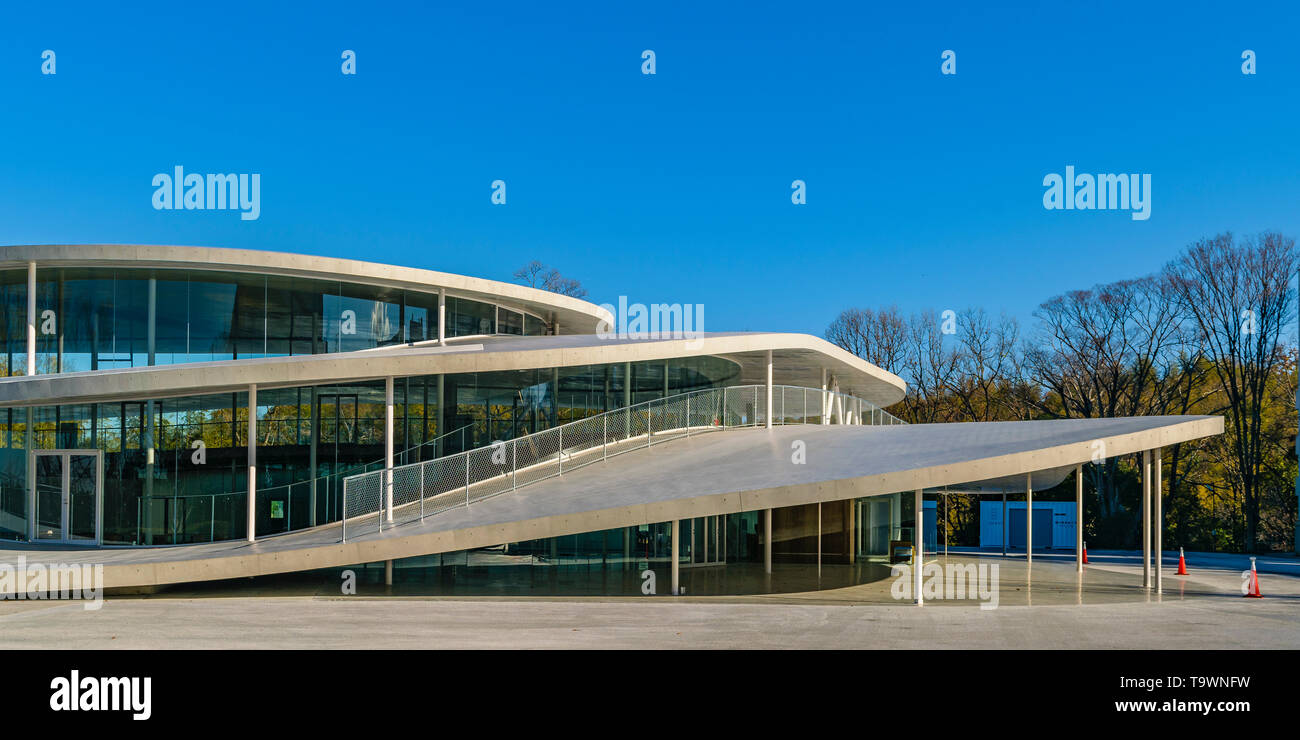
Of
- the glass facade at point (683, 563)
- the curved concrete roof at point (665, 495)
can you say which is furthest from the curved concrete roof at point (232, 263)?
the glass facade at point (683, 563)

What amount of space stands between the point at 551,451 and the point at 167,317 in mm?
9289

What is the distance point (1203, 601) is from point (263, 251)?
20.6 meters

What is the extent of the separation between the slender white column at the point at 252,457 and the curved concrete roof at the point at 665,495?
0.56 meters

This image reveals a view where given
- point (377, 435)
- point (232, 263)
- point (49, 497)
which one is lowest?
point (49, 497)

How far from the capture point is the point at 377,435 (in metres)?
21.6

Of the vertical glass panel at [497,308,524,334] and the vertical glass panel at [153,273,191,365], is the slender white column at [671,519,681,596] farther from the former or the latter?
the vertical glass panel at [153,273,191,365]

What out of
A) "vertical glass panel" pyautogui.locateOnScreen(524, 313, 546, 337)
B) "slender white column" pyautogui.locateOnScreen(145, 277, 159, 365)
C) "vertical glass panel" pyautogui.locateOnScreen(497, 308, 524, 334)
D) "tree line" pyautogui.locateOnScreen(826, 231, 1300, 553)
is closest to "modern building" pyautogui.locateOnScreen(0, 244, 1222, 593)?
"slender white column" pyautogui.locateOnScreen(145, 277, 159, 365)

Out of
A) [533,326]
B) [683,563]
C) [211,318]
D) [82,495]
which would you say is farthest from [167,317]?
[683,563]

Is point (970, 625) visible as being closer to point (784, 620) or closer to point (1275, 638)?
point (784, 620)

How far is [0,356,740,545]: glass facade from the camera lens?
20.5 m

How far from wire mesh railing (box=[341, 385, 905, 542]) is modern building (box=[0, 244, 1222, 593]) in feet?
0.23

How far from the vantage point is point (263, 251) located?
71.3 feet

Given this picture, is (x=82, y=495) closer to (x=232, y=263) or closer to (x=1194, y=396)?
(x=232, y=263)
